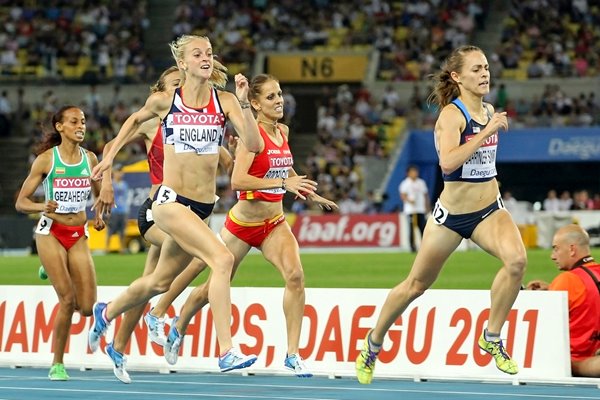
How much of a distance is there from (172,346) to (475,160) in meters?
3.01

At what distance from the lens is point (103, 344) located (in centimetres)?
1322

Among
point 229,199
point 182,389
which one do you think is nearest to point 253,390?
point 182,389

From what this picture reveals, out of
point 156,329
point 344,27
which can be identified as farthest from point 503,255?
point 344,27

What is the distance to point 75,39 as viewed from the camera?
46.6 metres

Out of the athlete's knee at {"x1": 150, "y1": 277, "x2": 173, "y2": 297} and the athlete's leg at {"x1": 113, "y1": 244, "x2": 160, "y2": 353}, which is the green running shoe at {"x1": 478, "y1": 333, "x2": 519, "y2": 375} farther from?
the athlete's leg at {"x1": 113, "y1": 244, "x2": 160, "y2": 353}

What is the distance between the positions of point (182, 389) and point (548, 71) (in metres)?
32.3

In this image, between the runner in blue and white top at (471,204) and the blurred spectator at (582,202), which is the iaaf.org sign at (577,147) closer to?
the blurred spectator at (582,202)

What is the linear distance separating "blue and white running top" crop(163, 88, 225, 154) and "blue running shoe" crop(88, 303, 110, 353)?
5.60ft

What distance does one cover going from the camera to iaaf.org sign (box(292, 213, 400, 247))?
34500mm

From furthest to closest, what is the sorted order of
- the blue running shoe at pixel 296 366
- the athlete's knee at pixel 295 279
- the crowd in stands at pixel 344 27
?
the crowd in stands at pixel 344 27 < the athlete's knee at pixel 295 279 < the blue running shoe at pixel 296 366

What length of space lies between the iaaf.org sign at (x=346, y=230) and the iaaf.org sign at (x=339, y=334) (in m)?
21.4

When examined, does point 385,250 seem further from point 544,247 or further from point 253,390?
point 253,390

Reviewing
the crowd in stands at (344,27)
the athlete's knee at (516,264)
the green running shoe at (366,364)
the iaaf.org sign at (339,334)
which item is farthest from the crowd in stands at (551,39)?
the athlete's knee at (516,264)

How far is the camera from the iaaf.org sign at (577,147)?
38.3 metres
